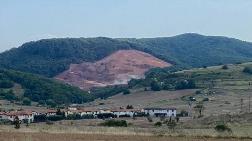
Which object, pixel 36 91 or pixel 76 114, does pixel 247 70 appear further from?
pixel 76 114

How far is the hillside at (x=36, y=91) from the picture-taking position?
172875 mm

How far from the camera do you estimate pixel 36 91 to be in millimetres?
179250

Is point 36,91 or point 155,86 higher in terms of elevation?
point 155,86

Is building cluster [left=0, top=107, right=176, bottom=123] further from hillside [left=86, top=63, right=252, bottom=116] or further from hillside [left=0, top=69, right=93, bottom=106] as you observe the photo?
hillside [left=0, top=69, right=93, bottom=106]

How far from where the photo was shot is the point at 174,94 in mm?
160375

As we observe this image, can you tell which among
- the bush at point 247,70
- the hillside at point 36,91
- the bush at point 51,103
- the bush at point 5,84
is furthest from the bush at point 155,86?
the bush at point 5,84

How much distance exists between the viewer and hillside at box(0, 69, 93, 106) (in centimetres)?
17288

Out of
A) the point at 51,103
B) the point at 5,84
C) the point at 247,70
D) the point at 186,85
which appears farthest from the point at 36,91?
the point at 247,70


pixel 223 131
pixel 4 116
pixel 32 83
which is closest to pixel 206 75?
pixel 32 83

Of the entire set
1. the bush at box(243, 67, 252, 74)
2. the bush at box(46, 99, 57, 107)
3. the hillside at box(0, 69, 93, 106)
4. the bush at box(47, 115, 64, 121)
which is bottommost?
the bush at box(47, 115, 64, 121)

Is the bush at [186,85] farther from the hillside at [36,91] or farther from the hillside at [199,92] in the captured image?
the hillside at [36,91]

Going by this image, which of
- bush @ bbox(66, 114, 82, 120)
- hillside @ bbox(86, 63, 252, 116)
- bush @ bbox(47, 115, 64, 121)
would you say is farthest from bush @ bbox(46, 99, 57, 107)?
bush @ bbox(47, 115, 64, 121)

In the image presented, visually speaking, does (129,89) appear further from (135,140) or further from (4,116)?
(135,140)

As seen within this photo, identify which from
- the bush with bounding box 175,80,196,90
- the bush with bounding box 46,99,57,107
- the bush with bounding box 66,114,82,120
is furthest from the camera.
Result: the bush with bounding box 175,80,196,90
